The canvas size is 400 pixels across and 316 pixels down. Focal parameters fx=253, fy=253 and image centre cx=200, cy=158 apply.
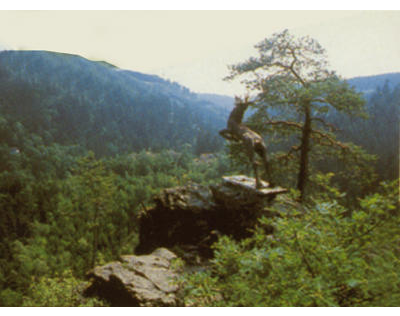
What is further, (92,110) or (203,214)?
(92,110)

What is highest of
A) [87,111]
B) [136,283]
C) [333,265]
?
[87,111]

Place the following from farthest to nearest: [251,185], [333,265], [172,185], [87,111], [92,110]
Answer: [92,110]
[87,111]
[172,185]
[251,185]
[333,265]

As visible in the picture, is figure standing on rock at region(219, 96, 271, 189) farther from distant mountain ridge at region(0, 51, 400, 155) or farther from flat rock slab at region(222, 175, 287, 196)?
distant mountain ridge at region(0, 51, 400, 155)

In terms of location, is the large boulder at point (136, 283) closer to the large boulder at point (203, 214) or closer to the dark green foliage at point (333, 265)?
the large boulder at point (203, 214)

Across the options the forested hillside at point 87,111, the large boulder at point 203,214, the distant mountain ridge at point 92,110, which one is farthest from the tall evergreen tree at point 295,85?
the forested hillside at point 87,111

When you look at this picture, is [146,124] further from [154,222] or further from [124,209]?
[154,222]

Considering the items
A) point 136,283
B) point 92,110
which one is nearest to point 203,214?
point 136,283

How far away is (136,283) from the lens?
6684 millimetres

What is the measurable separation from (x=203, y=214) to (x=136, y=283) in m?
4.21

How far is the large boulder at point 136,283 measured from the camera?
6301mm

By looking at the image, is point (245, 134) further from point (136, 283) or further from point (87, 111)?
point (87, 111)

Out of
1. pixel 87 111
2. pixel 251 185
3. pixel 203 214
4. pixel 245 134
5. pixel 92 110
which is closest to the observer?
pixel 245 134

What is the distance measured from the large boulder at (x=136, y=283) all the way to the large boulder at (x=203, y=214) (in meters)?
2.16
